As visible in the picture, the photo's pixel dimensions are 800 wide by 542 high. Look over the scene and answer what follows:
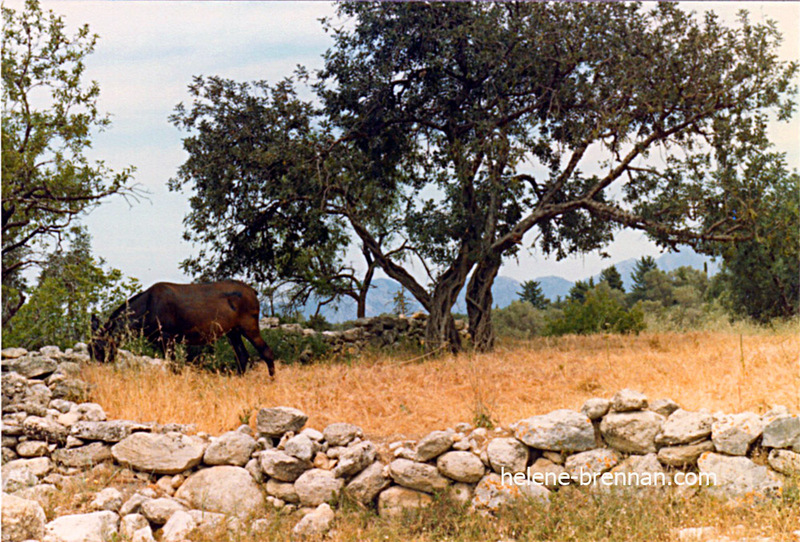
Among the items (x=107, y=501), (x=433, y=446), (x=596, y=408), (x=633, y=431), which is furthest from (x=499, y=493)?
(x=107, y=501)

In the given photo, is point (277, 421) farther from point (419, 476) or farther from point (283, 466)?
point (419, 476)

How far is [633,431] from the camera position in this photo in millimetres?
7457

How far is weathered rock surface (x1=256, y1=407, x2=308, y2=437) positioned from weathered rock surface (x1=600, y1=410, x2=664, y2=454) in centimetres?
348

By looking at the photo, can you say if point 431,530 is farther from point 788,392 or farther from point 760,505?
point 788,392

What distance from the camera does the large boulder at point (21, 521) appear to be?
20.1 ft

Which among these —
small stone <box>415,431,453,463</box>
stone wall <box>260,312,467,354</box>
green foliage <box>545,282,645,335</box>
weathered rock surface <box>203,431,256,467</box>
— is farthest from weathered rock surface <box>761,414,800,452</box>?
green foliage <box>545,282,645,335</box>

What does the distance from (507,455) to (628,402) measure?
1.48m

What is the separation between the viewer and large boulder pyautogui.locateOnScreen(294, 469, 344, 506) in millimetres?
7328

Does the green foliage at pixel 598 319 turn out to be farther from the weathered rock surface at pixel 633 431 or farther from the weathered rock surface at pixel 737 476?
the weathered rock surface at pixel 737 476

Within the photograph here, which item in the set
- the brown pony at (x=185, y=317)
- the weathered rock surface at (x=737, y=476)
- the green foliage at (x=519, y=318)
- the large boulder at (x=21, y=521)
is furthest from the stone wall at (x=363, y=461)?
the green foliage at (x=519, y=318)

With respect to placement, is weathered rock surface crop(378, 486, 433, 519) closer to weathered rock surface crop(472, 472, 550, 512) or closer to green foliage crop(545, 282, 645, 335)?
weathered rock surface crop(472, 472, 550, 512)

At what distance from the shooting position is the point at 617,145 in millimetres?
14734

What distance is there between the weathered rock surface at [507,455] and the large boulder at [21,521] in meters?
4.35

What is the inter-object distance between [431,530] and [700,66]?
11370 mm
